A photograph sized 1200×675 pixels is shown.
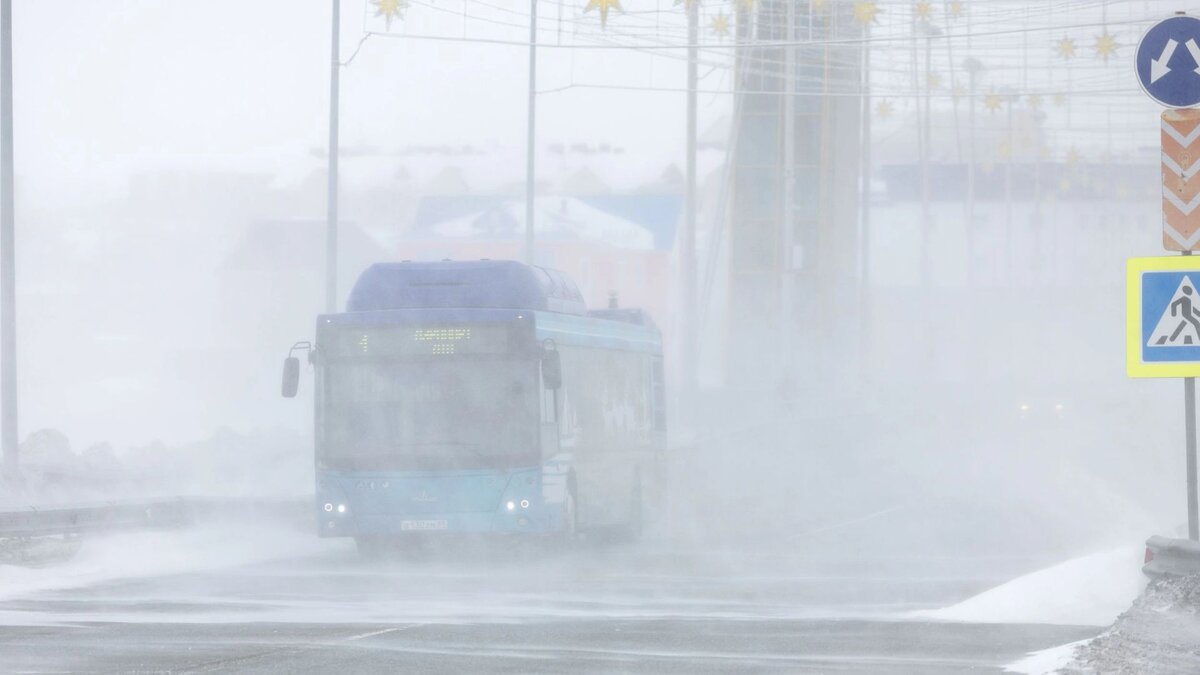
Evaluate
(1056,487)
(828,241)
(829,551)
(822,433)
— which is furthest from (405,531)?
(828,241)

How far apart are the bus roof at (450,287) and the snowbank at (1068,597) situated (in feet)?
24.4

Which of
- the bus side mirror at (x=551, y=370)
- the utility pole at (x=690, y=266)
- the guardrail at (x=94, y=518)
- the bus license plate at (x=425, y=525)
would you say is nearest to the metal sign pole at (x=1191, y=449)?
the bus side mirror at (x=551, y=370)

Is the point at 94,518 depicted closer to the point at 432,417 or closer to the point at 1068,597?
the point at 432,417

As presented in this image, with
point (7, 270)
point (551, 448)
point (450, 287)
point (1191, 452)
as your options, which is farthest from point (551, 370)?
point (1191, 452)

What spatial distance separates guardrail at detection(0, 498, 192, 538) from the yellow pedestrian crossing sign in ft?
38.0

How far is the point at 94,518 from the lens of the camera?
20531mm

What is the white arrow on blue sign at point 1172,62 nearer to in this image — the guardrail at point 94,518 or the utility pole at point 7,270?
the guardrail at point 94,518

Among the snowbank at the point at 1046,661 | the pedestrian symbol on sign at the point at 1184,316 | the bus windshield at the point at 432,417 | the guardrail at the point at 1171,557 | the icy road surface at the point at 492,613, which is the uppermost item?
the pedestrian symbol on sign at the point at 1184,316

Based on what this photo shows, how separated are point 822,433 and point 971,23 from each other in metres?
23.7

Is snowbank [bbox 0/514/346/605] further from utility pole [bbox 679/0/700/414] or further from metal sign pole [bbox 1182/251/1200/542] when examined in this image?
utility pole [bbox 679/0/700/414]

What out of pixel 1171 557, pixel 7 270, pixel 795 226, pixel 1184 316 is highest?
pixel 795 226

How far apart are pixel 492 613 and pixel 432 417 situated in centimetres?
570

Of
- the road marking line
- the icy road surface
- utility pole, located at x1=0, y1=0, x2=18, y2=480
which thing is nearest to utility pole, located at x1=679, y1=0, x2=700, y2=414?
the icy road surface

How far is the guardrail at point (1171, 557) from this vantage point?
1161 centimetres
